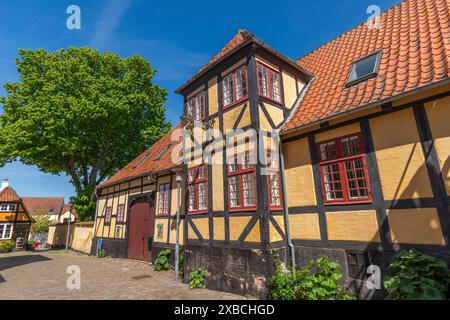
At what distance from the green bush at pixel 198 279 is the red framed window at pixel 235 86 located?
545cm

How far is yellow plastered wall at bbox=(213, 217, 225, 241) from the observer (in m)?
7.54

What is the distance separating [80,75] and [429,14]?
2052 cm

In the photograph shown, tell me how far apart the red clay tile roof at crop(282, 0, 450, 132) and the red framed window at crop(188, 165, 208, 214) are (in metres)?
3.26

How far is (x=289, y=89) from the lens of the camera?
8.48 meters

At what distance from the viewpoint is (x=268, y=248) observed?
631 cm

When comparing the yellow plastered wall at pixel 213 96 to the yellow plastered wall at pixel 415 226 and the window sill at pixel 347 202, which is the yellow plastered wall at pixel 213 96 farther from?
the yellow plastered wall at pixel 415 226

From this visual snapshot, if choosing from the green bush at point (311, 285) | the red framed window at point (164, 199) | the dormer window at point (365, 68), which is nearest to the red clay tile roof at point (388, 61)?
the dormer window at point (365, 68)

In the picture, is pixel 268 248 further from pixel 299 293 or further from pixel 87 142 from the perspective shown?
pixel 87 142

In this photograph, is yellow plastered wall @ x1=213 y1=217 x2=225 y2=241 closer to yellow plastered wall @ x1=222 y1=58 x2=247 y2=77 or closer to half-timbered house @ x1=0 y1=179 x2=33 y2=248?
yellow plastered wall @ x1=222 y1=58 x2=247 y2=77

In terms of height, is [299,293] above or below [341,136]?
below

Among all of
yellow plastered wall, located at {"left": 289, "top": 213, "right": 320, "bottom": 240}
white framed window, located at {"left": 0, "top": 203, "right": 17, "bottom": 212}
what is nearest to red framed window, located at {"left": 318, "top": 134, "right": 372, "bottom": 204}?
yellow plastered wall, located at {"left": 289, "top": 213, "right": 320, "bottom": 240}

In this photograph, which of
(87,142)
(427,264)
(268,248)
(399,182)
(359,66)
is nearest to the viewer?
(427,264)
